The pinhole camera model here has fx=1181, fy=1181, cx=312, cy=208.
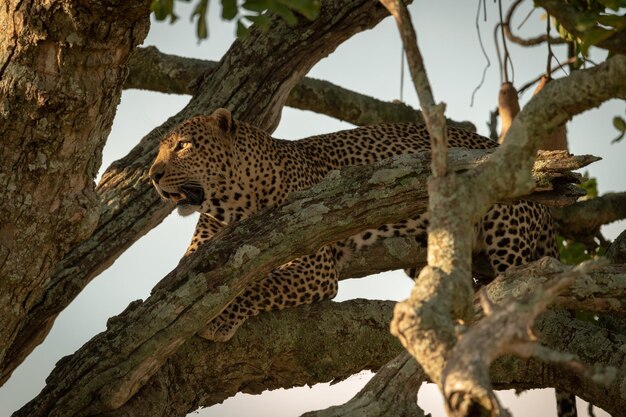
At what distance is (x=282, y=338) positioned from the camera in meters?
8.49

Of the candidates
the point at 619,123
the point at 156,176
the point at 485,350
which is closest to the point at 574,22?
the point at 485,350

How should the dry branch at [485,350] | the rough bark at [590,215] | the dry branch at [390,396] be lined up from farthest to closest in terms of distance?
the rough bark at [590,215] → the dry branch at [390,396] → the dry branch at [485,350]

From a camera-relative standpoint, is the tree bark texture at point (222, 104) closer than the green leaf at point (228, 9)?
No

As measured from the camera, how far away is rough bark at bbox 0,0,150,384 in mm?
6363

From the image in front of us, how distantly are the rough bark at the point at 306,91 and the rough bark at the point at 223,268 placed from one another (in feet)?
11.9

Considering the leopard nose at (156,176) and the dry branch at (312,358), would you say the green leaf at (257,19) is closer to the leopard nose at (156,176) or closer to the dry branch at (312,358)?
the dry branch at (312,358)

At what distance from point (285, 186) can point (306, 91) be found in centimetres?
200

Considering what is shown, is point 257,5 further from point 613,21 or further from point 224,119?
point 224,119

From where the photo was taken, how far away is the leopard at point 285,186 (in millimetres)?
9180

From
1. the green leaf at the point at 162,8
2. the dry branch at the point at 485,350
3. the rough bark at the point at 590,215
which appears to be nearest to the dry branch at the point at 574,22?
the dry branch at the point at 485,350

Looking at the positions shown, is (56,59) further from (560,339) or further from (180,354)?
(560,339)

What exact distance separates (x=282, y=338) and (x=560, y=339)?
77.3 inches

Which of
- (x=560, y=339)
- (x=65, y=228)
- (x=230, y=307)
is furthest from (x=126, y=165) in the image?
(x=560, y=339)

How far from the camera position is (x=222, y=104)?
387 inches
